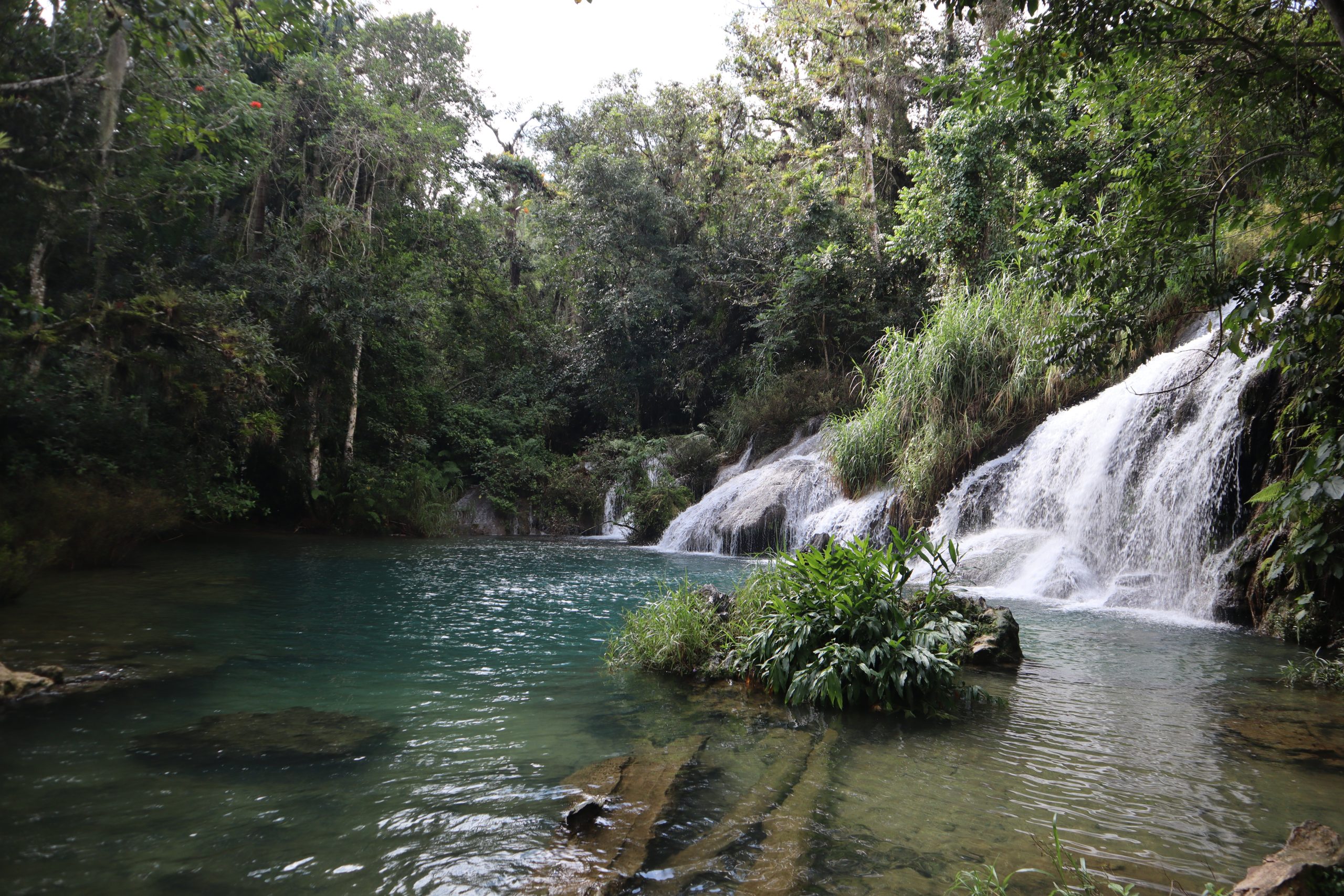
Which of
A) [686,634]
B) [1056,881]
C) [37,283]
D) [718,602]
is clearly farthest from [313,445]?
[1056,881]

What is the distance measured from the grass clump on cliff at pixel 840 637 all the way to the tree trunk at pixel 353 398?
13.0 metres

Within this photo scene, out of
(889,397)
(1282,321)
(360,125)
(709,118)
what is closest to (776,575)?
(1282,321)

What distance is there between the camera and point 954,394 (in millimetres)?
12352

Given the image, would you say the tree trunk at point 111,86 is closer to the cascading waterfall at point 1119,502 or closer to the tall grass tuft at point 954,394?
the cascading waterfall at point 1119,502

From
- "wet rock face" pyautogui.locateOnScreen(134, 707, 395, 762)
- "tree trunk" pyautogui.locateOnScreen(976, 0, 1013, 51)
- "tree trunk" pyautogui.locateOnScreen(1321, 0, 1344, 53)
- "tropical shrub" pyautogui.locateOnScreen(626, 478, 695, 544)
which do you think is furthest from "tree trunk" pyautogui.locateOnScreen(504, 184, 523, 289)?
"tree trunk" pyautogui.locateOnScreen(1321, 0, 1344, 53)

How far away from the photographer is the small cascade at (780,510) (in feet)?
42.0

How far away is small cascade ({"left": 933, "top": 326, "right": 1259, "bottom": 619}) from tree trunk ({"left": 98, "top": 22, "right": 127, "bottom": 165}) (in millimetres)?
10988

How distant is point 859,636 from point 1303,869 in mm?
2886

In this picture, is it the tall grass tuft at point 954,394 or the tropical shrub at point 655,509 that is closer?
the tall grass tuft at point 954,394

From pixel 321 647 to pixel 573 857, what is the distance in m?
4.67

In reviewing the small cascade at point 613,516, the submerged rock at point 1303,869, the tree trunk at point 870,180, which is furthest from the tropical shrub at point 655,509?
the submerged rock at point 1303,869

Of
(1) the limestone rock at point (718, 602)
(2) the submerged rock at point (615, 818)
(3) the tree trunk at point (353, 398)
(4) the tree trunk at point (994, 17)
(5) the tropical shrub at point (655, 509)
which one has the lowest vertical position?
(2) the submerged rock at point (615, 818)

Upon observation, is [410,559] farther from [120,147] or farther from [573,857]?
[573,857]

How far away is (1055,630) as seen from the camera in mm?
7379
